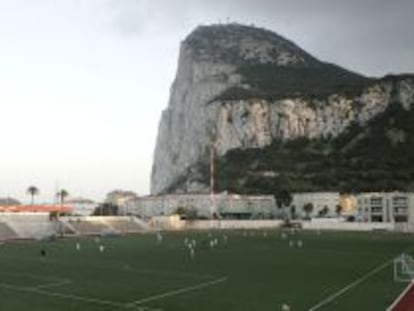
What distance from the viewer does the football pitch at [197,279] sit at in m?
33.8

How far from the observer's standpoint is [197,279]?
43.9 meters

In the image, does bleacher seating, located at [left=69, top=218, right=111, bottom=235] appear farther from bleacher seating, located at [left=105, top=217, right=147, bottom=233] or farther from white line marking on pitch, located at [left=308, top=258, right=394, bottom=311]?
white line marking on pitch, located at [left=308, top=258, right=394, bottom=311]

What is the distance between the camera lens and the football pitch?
33844 millimetres

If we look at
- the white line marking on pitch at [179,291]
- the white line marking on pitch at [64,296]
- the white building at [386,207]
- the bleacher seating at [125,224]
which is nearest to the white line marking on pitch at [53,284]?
the white line marking on pitch at [64,296]

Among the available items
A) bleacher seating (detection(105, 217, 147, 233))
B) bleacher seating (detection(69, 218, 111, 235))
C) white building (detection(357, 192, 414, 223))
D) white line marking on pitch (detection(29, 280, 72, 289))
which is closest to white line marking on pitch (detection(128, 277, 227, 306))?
white line marking on pitch (detection(29, 280, 72, 289))

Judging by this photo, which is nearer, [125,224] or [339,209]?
[125,224]

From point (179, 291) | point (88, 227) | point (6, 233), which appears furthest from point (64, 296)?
point (88, 227)

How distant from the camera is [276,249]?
72125 mm

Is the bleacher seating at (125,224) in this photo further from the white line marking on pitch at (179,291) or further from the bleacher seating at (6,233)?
the white line marking on pitch at (179,291)

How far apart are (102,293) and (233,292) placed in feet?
23.2

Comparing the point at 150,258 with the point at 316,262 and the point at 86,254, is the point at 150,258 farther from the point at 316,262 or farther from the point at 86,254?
the point at 316,262

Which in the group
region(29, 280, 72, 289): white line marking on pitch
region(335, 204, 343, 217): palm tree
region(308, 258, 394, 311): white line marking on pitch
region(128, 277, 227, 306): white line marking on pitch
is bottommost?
region(308, 258, 394, 311): white line marking on pitch

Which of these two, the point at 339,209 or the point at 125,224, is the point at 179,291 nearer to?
the point at 125,224

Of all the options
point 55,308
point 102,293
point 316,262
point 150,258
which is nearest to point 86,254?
point 150,258
